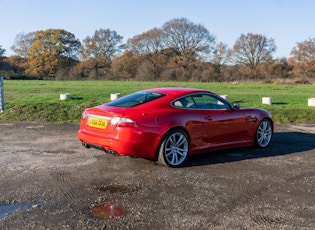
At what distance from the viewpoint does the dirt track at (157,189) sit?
4039 mm

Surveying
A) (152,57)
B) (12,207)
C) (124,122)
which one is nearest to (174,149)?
(124,122)

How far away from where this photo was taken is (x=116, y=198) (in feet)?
15.6

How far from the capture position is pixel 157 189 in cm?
515

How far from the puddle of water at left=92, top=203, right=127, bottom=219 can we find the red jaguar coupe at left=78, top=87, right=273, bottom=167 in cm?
169

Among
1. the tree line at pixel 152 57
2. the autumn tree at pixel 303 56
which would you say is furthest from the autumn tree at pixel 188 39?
the autumn tree at pixel 303 56

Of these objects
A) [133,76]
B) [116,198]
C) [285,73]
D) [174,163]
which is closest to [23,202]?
[116,198]

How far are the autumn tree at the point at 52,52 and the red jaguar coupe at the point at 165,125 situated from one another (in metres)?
57.1

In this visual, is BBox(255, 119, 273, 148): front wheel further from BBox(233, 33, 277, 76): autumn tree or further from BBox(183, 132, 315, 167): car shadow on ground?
BBox(233, 33, 277, 76): autumn tree

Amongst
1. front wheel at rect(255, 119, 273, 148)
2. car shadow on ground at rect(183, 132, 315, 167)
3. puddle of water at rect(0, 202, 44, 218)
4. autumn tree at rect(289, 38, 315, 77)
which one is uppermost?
autumn tree at rect(289, 38, 315, 77)

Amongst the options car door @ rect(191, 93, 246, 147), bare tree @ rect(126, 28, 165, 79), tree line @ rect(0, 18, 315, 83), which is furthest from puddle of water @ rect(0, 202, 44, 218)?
bare tree @ rect(126, 28, 165, 79)

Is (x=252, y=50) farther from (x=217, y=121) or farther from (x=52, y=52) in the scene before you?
(x=217, y=121)

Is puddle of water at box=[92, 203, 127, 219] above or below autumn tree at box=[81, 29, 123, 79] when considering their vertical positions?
below

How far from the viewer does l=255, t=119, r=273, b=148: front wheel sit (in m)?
8.15

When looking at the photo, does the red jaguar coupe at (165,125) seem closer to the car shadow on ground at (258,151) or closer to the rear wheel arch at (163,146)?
the rear wheel arch at (163,146)
